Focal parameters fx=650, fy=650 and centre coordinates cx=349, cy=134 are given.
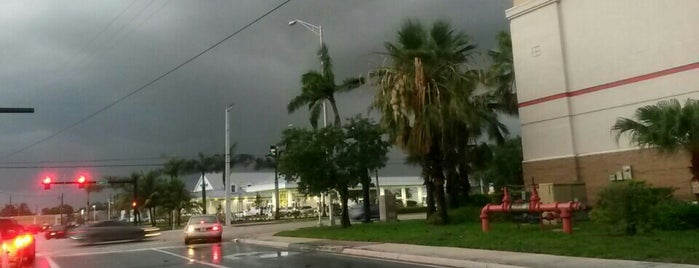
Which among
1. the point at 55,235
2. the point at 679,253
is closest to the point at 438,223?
the point at 679,253

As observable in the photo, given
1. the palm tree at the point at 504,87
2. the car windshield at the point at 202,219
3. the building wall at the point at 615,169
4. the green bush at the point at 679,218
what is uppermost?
the palm tree at the point at 504,87

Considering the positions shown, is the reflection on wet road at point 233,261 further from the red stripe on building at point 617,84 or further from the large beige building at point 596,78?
the red stripe on building at point 617,84

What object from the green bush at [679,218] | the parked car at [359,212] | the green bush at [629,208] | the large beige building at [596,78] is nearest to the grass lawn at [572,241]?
the green bush at [629,208]

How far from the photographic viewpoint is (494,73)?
124ft

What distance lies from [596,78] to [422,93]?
7.55m

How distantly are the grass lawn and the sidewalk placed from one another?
531 mm

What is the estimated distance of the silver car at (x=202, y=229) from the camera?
29406 mm

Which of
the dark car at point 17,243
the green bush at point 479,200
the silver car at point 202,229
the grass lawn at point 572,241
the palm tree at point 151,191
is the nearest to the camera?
the grass lawn at point 572,241

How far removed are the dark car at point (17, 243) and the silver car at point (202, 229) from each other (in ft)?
26.6

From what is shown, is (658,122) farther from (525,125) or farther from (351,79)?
(351,79)

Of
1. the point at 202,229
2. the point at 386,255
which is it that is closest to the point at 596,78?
the point at 386,255

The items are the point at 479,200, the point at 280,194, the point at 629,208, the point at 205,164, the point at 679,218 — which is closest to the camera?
the point at 629,208

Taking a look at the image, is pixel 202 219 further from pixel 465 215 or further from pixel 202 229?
pixel 465 215

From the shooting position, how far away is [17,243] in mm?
17672
